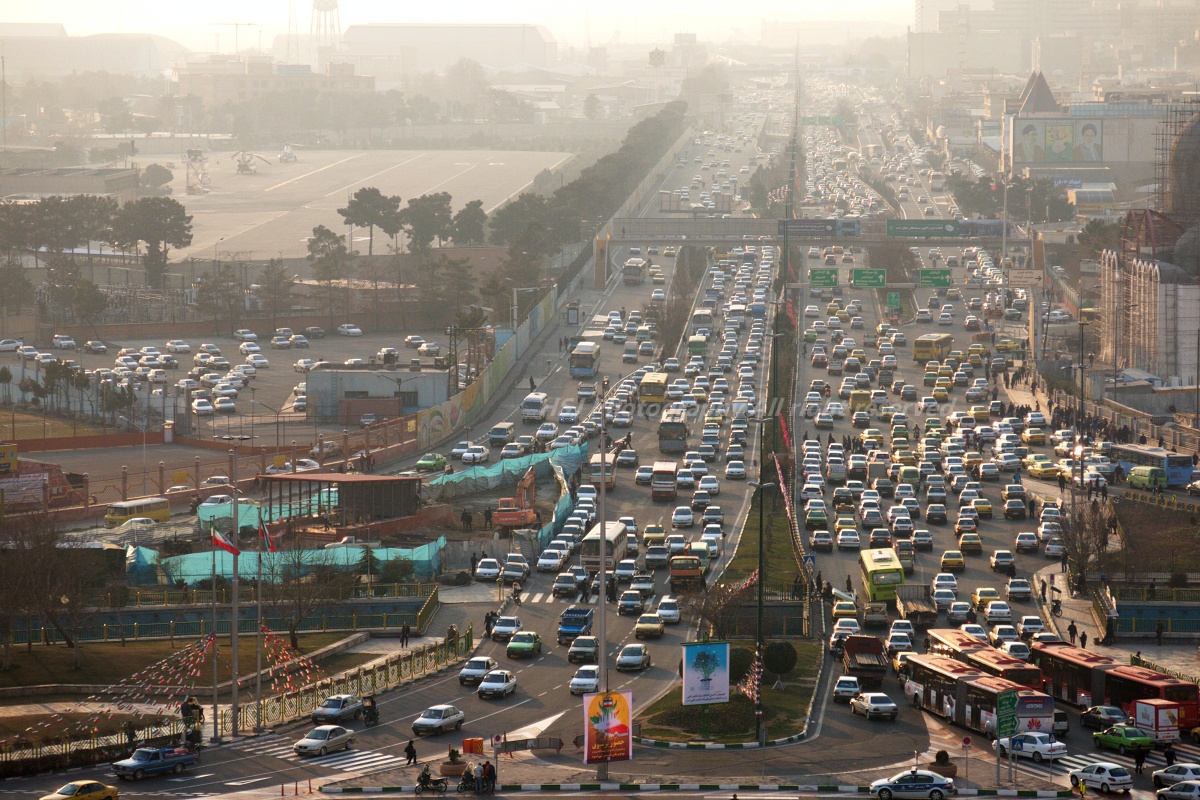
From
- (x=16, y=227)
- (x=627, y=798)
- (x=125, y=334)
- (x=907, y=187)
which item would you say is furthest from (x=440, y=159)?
(x=627, y=798)

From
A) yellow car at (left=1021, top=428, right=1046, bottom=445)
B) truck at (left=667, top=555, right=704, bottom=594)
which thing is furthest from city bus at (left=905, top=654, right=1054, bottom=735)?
yellow car at (left=1021, top=428, right=1046, bottom=445)

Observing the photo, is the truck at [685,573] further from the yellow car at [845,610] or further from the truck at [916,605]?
the truck at [916,605]

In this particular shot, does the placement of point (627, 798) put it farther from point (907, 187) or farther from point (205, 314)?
point (907, 187)

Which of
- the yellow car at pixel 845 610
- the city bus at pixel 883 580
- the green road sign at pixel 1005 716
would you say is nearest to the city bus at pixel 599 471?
the city bus at pixel 883 580

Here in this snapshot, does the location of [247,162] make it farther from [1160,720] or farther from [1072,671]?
[1160,720]

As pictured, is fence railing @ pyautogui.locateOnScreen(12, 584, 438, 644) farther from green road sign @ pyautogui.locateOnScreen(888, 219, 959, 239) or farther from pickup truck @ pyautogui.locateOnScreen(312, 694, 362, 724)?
green road sign @ pyautogui.locateOnScreen(888, 219, 959, 239)

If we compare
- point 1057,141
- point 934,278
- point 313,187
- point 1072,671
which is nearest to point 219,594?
point 1072,671
